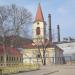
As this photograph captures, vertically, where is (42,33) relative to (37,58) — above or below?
above

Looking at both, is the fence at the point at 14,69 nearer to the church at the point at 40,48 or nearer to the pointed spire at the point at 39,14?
the church at the point at 40,48

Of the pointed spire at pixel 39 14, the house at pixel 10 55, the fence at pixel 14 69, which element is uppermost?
the pointed spire at pixel 39 14

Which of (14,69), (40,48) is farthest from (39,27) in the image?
(14,69)

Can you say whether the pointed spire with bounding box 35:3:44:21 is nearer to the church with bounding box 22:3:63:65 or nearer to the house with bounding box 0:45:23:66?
the church with bounding box 22:3:63:65

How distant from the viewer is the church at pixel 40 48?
84.2m

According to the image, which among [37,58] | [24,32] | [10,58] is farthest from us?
[37,58]

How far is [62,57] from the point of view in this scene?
327 feet

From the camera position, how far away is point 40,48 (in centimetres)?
8638

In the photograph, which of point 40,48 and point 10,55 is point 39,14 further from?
point 10,55

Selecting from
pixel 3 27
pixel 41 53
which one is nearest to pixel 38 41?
pixel 41 53

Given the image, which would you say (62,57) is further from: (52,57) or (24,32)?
(24,32)

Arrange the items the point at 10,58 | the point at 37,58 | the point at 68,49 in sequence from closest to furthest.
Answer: the point at 10,58 < the point at 37,58 < the point at 68,49

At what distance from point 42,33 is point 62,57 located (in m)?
14.5

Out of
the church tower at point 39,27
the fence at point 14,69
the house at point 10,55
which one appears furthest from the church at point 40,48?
the fence at point 14,69
